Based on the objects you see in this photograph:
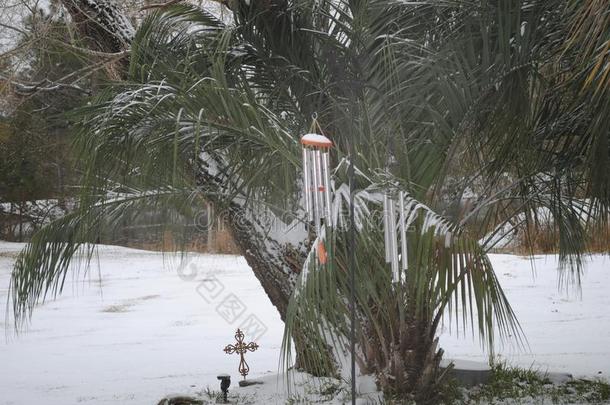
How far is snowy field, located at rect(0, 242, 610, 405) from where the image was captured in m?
6.29

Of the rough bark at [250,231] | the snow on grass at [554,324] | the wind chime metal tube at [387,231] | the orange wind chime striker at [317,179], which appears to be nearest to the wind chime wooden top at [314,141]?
the orange wind chime striker at [317,179]

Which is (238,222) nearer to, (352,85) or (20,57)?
(352,85)

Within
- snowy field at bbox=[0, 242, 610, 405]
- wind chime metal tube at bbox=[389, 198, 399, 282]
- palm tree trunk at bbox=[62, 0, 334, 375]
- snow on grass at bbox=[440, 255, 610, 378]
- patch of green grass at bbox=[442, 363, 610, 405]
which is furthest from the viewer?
snow on grass at bbox=[440, 255, 610, 378]

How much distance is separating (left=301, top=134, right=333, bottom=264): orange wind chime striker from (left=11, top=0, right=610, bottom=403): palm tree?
18cm

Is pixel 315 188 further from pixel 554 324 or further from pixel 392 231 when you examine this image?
pixel 554 324

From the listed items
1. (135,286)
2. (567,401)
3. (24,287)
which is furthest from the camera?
(135,286)

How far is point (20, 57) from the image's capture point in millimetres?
7133

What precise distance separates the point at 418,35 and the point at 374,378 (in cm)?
225

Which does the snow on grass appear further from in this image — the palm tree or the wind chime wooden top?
the wind chime wooden top

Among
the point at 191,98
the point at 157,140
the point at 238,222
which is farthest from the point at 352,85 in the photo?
the point at 238,222

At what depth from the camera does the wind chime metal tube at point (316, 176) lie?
2705mm

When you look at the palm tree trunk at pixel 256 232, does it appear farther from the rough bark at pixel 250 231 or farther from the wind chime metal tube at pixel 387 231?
the wind chime metal tube at pixel 387 231

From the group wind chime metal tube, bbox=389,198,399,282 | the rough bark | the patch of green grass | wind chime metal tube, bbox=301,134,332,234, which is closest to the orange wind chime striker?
wind chime metal tube, bbox=301,134,332,234

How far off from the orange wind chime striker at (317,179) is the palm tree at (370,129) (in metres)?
0.18
